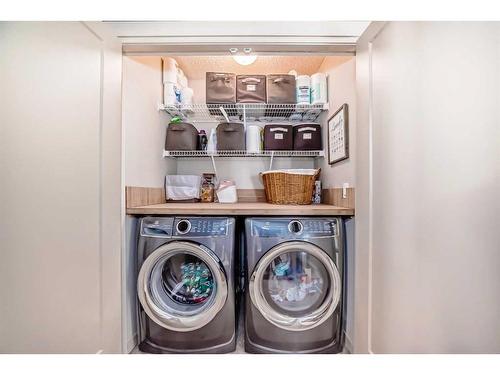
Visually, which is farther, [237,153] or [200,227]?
[237,153]

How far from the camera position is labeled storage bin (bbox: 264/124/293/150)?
92.8 inches

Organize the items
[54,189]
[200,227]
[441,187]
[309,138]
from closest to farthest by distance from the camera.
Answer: [441,187], [54,189], [200,227], [309,138]

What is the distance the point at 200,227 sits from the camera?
1.63m

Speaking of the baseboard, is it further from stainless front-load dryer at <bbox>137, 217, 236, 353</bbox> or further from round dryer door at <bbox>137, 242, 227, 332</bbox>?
round dryer door at <bbox>137, 242, 227, 332</bbox>

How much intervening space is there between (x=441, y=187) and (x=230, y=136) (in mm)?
1721

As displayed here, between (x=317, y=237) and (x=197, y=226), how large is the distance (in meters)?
0.79

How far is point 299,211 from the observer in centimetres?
164

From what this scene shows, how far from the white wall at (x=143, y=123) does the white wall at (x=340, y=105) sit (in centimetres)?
149

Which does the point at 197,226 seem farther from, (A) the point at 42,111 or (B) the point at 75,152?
(A) the point at 42,111

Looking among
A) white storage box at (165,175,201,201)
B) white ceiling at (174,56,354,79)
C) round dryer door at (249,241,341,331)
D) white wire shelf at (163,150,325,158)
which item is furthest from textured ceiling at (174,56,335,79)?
round dryer door at (249,241,341,331)

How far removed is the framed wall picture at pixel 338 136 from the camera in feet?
5.80

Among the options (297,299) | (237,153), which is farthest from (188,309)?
(237,153)

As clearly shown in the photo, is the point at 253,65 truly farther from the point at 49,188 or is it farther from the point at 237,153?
the point at 49,188
